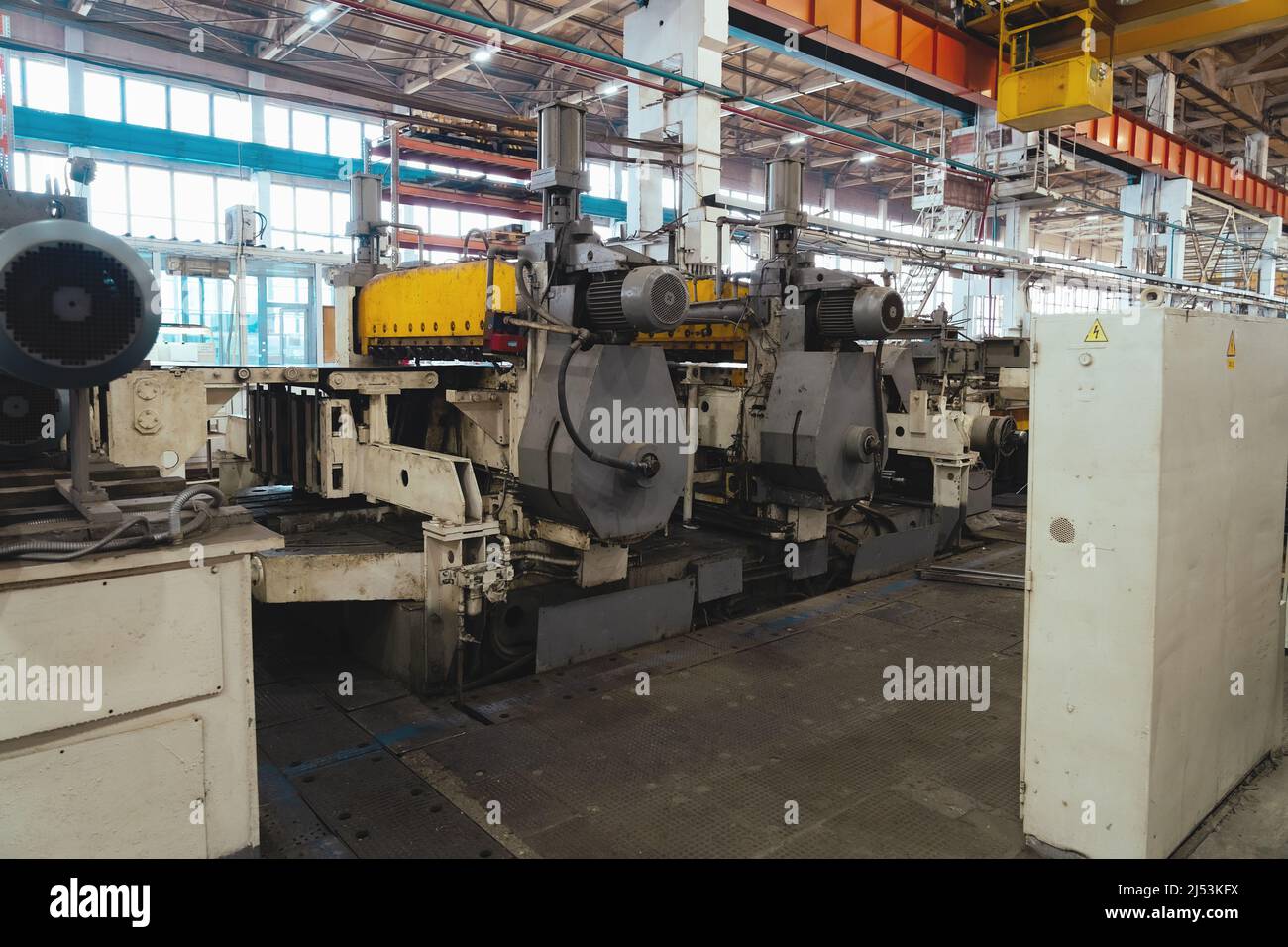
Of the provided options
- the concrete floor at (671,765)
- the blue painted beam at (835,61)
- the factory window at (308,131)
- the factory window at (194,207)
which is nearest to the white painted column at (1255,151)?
the blue painted beam at (835,61)

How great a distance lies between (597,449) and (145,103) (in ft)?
44.6

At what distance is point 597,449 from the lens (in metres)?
3.80

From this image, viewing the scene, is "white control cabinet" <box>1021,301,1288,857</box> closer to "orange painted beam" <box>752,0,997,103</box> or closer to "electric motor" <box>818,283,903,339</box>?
"electric motor" <box>818,283,903,339</box>

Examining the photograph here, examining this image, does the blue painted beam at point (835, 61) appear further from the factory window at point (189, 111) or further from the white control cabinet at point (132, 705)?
the factory window at point (189, 111)

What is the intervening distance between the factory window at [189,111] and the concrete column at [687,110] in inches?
Result: 393

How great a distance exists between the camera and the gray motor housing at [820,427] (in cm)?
518

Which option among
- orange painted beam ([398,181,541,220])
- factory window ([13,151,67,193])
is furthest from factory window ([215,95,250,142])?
orange painted beam ([398,181,541,220])

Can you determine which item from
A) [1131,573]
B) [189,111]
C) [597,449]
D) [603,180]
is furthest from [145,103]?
[1131,573]

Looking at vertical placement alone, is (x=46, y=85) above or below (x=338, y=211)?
above

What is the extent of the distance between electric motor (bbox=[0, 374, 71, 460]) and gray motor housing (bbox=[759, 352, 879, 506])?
368 centimetres

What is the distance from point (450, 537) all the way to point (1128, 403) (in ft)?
8.25

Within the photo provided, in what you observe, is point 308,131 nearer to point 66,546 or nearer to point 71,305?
point 71,305

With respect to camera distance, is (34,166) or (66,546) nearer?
(66,546)

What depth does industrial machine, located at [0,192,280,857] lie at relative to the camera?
1.81 meters
